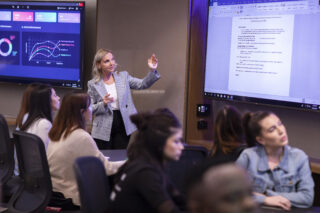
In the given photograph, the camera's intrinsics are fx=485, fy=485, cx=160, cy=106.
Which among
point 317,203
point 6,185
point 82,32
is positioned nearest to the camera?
point 6,185

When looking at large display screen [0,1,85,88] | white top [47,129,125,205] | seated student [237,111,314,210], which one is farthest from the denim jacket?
large display screen [0,1,85,88]

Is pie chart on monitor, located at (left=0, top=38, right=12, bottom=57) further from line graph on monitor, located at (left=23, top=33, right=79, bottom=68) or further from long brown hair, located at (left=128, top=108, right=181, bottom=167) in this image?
long brown hair, located at (left=128, top=108, right=181, bottom=167)

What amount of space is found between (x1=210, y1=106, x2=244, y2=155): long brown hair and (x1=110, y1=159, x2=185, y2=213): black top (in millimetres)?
827

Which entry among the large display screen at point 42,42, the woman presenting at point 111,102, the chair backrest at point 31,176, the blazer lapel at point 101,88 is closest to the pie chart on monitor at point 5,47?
the large display screen at point 42,42

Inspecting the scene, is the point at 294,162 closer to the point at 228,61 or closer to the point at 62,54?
the point at 228,61

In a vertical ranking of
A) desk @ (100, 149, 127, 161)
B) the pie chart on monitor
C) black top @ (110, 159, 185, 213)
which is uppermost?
the pie chart on monitor

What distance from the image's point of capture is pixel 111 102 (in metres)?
4.90

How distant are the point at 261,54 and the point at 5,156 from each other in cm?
246

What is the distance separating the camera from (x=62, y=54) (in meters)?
6.08

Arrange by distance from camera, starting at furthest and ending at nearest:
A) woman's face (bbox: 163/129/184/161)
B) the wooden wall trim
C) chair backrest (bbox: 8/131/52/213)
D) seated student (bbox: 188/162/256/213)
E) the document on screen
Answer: the wooden wall trim, the document on screen, chair backrest (bbox: 8/131/52/213), woman's face (bbox: 163/129/184/161), seated student (bbox: 188/162/256/213)

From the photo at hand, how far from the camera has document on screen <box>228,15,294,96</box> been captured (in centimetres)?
425

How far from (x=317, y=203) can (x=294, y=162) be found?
1734mm

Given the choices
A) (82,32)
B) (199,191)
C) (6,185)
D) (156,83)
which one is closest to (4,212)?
(6,185)

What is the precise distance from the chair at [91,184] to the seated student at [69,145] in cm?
60
